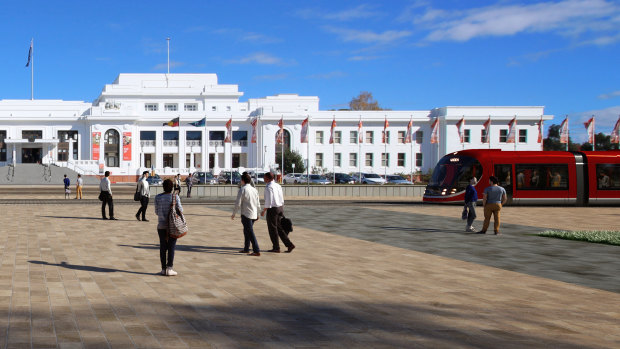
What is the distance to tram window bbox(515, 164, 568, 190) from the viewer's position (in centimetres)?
2991

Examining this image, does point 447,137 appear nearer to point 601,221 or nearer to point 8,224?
point 601,221

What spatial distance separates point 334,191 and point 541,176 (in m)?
15.5

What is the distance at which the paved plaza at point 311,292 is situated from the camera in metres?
6.01

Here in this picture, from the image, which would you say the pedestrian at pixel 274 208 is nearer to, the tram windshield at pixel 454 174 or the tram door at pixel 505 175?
the tram windshield at pixel 454 174

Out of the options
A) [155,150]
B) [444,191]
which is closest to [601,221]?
[444,191]

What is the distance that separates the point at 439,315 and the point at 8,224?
15587mm

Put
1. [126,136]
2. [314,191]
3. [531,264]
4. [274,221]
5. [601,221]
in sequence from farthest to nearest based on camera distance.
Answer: [126,136] < [314,191] < [601,221] < [274,221] < [531,264]

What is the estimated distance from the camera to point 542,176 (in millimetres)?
29938

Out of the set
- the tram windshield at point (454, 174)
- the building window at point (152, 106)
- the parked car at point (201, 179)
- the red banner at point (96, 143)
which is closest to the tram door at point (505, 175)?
the tram windshield at point (454, 174)

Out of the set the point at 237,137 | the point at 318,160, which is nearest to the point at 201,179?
the point at 237,137

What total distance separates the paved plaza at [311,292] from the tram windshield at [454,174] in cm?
1391

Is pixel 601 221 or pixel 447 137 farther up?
pixel 447 137

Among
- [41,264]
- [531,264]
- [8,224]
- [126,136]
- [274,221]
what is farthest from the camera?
[126,136]

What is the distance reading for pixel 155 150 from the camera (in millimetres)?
74438
